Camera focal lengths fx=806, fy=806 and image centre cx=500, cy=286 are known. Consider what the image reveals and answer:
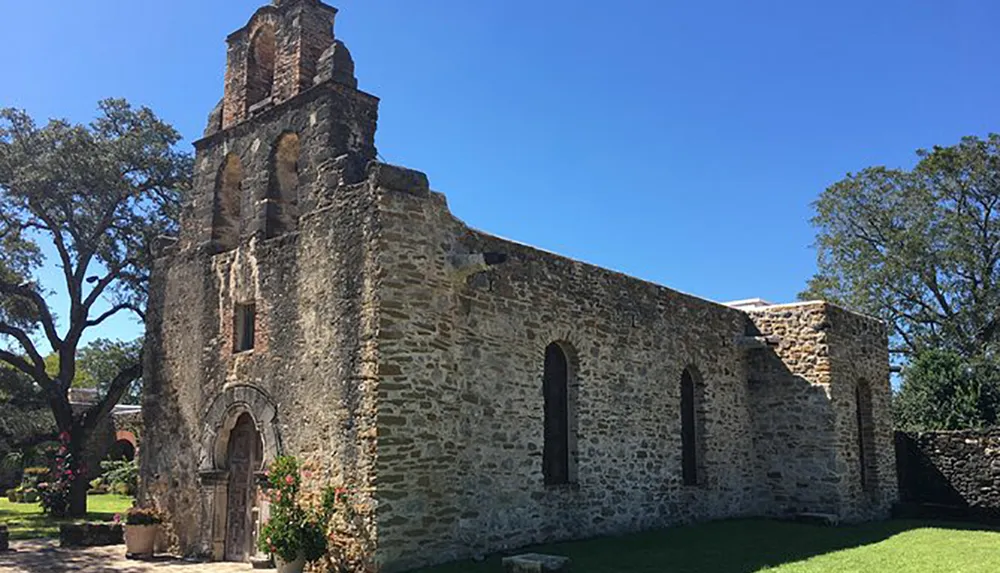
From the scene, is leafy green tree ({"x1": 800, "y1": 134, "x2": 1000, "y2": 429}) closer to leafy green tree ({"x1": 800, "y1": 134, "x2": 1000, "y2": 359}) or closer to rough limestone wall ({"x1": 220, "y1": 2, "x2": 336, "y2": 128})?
leafy green tree ({"x1": 800, "y1": 134, "x2": 1000, "y2": 359})

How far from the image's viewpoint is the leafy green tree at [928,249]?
29.1m

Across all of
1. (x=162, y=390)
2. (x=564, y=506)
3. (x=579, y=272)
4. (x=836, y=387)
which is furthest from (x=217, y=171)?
(x=836, y=387)

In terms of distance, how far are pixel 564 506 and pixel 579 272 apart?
3747 millimetres

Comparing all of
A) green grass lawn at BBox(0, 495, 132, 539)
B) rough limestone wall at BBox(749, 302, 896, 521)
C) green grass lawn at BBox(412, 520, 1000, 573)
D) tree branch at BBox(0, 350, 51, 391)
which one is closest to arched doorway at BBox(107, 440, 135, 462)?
green grass lawn at BBox(0, 495, 132, 539)

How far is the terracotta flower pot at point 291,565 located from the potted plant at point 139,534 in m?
4.04

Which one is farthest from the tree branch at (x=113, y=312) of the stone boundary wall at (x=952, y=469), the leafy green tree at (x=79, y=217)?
the stone boundary wall at (x=952, y=469)

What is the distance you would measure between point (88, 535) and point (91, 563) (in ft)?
8.08

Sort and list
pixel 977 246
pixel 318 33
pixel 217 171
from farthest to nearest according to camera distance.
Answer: pixel 977 246
pixel 217 171
pixel 318 33

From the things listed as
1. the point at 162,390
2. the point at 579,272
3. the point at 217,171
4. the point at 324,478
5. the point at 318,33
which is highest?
the point at 318,33

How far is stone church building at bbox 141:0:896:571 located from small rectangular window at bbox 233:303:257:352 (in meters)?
0.03

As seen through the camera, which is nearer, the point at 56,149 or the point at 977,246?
the point at 56,149

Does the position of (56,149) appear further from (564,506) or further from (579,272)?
(564,506)

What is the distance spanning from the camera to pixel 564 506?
1232cm

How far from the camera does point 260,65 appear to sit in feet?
46.1
